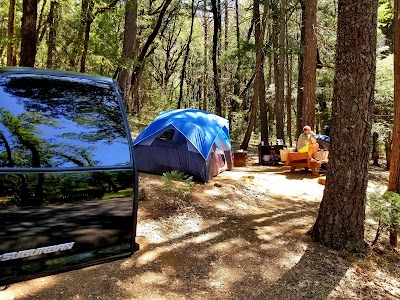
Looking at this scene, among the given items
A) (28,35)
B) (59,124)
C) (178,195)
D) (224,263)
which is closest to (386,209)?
(224,263)

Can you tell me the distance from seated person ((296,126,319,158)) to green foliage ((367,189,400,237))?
4320 millimetres

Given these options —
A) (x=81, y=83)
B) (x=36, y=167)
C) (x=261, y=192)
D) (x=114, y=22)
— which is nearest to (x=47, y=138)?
(x=36, y=167)

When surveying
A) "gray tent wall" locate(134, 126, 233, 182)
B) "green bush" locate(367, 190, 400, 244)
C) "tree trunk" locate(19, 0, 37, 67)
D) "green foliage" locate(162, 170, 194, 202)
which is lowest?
"green bush" locate(367, 190, 400, 244)

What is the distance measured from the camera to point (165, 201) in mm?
5742

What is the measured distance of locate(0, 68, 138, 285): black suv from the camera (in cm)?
173

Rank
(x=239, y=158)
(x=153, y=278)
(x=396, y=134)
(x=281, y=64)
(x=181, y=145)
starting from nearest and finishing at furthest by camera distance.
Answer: (x=153, y=278) → (x=396, y=134) → (x=181, y=145) → (x=239, y=158) → (x=281, y=64)

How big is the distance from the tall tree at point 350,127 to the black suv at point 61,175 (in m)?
3.41

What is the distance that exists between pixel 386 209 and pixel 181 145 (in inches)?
172

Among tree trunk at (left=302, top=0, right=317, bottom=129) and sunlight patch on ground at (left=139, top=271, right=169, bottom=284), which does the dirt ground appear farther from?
tree trunk at (left=302, top=0, right=317, bottom=129)

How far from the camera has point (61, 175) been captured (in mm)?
1849

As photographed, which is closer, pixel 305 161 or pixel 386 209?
pixel 386 209

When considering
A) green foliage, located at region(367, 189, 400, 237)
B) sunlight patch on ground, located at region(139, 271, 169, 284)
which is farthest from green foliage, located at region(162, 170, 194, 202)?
green foliage, located at region(367, 189, 400, 237)

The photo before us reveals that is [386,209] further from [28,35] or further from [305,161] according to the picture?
[28,35]

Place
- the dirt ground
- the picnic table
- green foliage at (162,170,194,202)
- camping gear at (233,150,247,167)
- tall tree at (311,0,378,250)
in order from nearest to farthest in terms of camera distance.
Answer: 1. the dirt ground
2. tall tree at (311,0,378,250)
3. green foliage at (162,170,194,202)
4. the picnic table
5. camping gear at (233,150,247,167)
